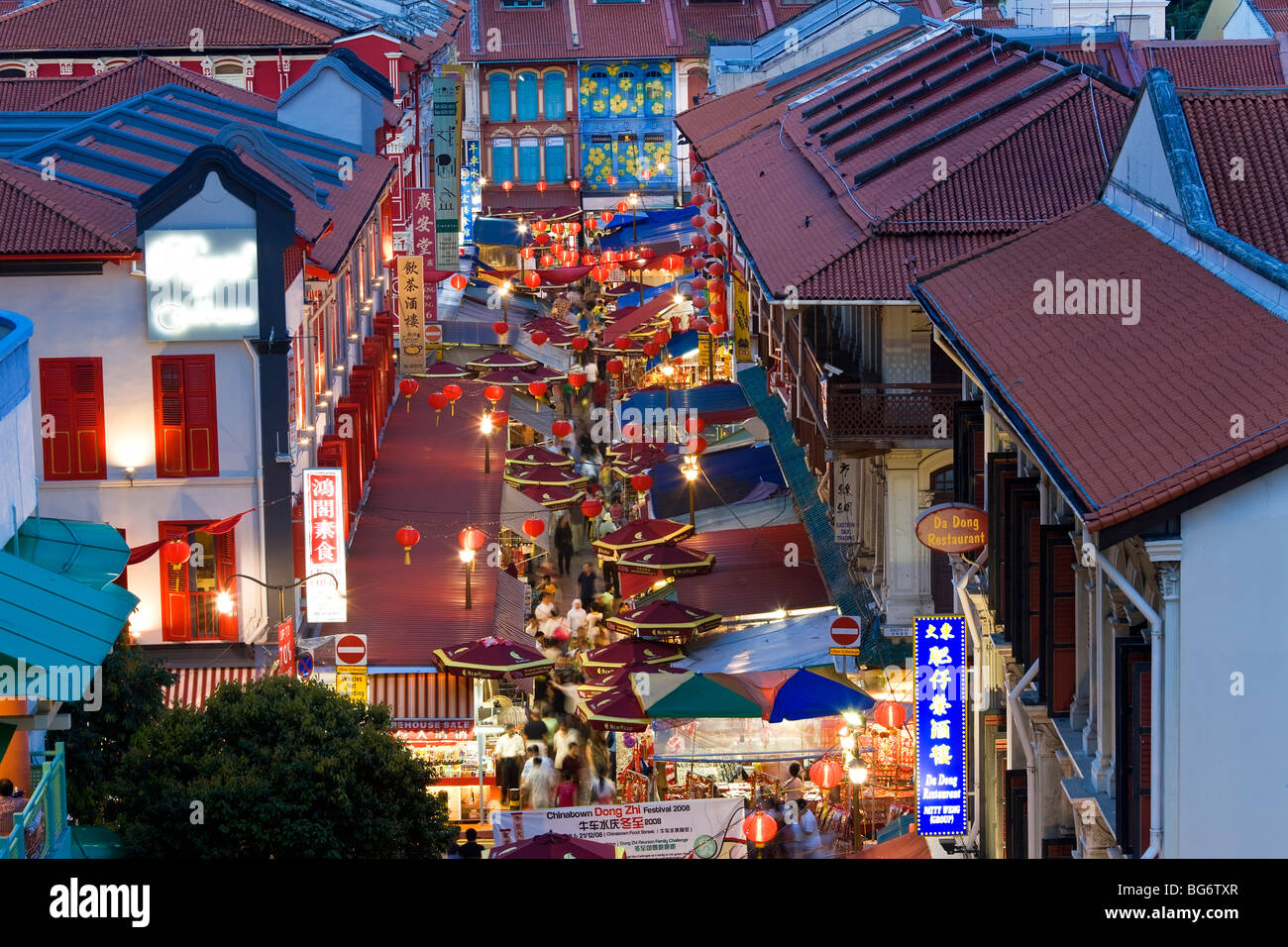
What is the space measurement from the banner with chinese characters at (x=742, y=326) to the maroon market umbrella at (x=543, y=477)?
37.2ft

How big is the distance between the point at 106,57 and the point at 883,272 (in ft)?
137

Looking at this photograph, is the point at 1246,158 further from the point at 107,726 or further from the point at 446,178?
the point at 446,178

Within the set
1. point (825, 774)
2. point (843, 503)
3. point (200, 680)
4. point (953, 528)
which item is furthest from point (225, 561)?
point (953, 528)

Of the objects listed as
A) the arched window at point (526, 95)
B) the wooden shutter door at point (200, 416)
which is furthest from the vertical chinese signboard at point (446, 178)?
the wooden shutter door at point (200, 416)

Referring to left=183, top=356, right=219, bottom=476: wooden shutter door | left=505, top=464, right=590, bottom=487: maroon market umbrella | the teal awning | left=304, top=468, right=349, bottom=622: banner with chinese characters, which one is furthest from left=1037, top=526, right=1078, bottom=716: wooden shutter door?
left=505, top=464, right=590, bottom=487: maroon market umbrella

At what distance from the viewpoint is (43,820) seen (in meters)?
15.1

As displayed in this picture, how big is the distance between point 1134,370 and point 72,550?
393 inches

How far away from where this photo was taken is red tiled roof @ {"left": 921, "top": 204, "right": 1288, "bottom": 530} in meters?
12.1

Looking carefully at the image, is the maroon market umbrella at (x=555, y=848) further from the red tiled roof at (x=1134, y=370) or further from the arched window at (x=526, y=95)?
the arched window at (x=526, y=95)

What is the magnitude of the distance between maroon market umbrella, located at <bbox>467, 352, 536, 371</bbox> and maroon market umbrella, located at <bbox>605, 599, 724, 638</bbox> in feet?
61.0

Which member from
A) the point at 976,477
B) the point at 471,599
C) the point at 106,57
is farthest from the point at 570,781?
the point at 106,57

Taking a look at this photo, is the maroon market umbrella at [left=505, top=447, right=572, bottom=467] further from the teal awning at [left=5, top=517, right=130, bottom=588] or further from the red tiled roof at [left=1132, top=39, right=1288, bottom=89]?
the teal awning at [left=5, top=517, right=130, bottom=588]

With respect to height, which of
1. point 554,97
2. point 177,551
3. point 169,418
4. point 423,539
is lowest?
point 177,551

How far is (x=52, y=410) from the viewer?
27.7 m
